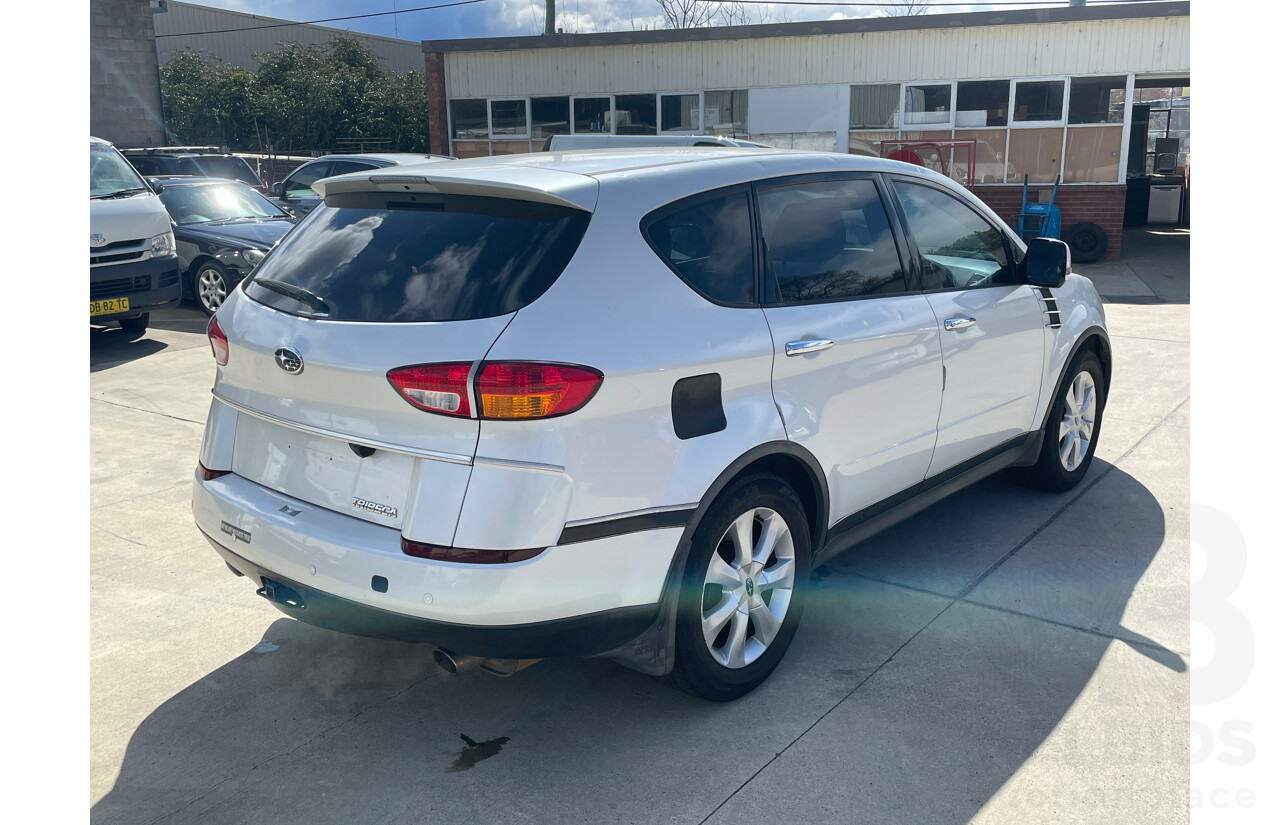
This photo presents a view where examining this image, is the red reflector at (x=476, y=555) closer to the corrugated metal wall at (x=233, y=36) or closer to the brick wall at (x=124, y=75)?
the brick wall at (x=124, y=75)

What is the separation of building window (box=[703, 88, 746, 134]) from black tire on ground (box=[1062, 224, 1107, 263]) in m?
6.24

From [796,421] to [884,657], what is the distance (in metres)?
1.02

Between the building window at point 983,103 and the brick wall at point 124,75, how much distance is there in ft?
58.1

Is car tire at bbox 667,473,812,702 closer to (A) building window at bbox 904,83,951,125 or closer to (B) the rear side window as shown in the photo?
(B) the rear side window

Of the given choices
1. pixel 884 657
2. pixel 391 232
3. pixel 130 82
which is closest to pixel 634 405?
pixel 391 232

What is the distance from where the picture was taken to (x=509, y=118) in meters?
20.8

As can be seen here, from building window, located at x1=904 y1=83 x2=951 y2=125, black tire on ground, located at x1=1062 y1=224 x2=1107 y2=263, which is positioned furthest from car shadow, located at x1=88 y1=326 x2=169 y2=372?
black tire on ground, located at x1=1062 y1=224 x2=1107 y2=263

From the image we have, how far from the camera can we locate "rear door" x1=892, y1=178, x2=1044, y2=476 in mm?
4164

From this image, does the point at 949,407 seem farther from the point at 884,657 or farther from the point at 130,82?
the point at 130,82

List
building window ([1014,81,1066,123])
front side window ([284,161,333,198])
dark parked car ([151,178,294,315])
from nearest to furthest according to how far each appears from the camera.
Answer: dark parked car ([151,178,294,315]) < front side window ([284,161,333,198]) < building window ([1014,81,1066,123])

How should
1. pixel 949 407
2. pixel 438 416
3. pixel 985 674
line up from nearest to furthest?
pixel 438 416 < pixel 985 674 < pixel 949 407

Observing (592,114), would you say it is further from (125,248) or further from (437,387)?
(437,387)

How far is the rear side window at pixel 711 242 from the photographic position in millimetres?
3105

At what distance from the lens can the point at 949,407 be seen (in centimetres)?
418
